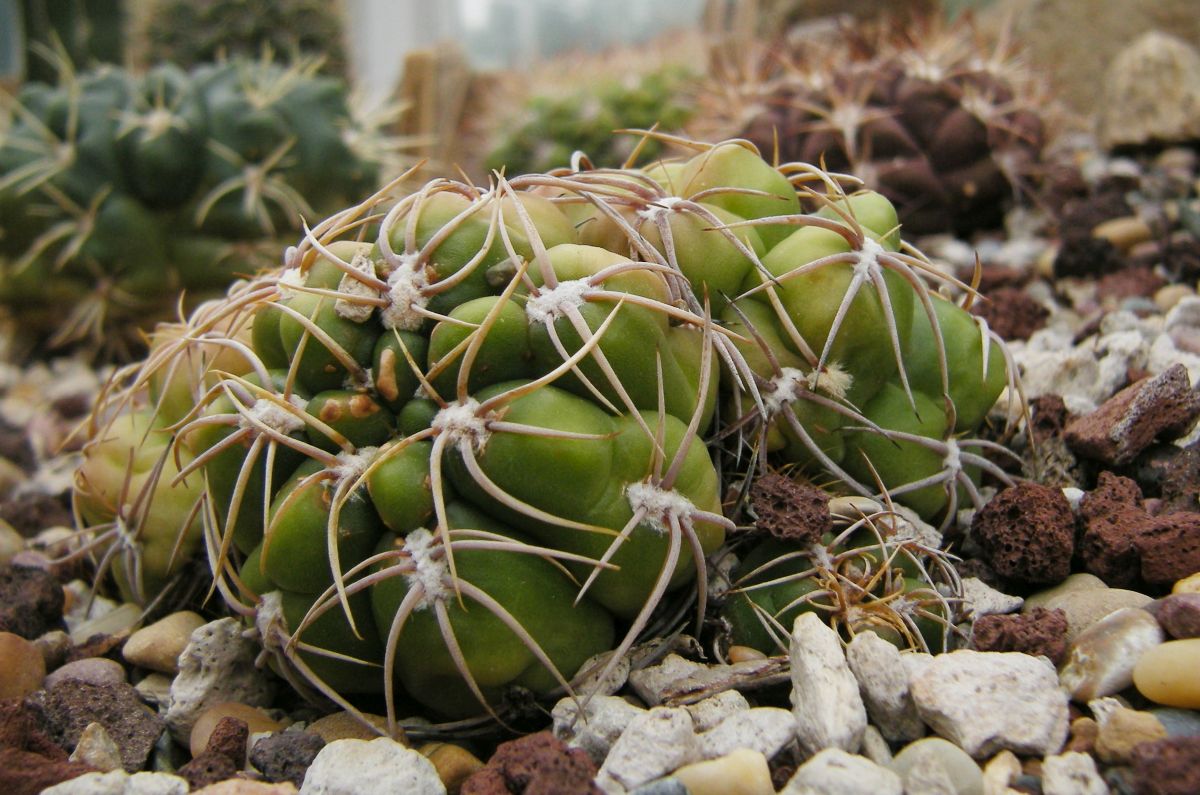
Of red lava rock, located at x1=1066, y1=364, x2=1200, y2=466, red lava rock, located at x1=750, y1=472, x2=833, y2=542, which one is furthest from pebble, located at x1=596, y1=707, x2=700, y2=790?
red lava rock, located at x1=1066, y1=364, x2=1200, y2=466

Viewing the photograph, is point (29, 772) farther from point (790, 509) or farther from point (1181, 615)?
point (1181, 615)

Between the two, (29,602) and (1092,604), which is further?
(29,602)

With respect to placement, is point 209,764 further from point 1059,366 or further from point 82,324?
point 82,324

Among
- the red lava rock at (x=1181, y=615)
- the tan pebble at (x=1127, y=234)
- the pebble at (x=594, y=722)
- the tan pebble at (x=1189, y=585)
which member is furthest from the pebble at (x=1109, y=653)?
the tan pebble at (x=1127, y=234)

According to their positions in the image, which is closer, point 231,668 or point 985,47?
point 231,668

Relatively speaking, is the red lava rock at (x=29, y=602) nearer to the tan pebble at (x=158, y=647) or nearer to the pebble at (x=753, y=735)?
the tan pebble at (x=158, y=647)

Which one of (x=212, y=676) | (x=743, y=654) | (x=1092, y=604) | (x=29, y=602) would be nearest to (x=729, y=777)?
(x=743, y=654)

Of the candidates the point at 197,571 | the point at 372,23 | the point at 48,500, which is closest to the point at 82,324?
the point at 48,500
